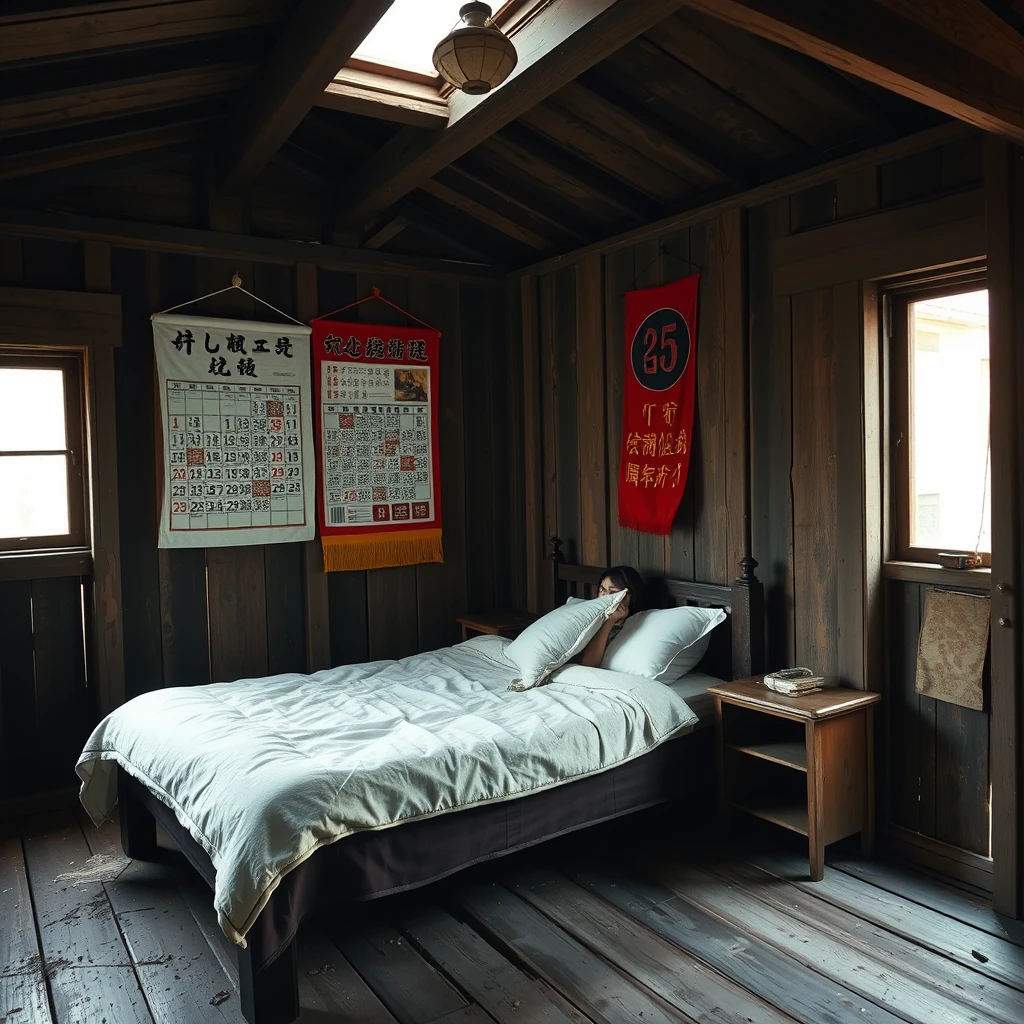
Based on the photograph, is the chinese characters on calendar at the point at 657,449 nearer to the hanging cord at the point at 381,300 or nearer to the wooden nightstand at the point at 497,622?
the wooden nightstand at the point at 497,622

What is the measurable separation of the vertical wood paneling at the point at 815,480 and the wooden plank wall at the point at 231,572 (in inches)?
75.5

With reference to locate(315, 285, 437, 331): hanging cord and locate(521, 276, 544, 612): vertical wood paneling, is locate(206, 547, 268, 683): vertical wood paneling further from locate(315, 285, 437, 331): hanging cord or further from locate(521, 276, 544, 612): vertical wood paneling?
locate(521, 276, 544, 612): vertical wood paneling

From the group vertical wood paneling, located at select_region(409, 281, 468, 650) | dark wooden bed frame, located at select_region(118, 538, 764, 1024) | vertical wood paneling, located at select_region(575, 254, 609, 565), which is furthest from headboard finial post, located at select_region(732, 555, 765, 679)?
vertical wood paneling, located at select_region(409, 281, 468, 650)

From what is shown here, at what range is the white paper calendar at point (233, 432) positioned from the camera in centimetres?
407

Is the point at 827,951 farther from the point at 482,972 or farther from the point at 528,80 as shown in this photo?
the point at 528,80

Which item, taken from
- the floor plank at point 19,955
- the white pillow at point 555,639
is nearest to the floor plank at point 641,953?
the white pillow at point 555,639

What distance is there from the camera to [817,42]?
2.01m

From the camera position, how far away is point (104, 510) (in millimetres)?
3943

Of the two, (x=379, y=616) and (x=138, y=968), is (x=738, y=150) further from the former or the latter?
(x=138, y=968)

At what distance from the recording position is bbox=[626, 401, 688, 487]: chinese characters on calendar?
3.99m

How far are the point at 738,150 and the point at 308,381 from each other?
229cm

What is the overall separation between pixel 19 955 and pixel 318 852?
1.08m

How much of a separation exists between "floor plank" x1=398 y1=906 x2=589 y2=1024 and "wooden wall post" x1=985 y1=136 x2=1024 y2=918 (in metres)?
1.49

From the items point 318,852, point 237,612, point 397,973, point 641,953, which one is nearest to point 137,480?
point 237,612
